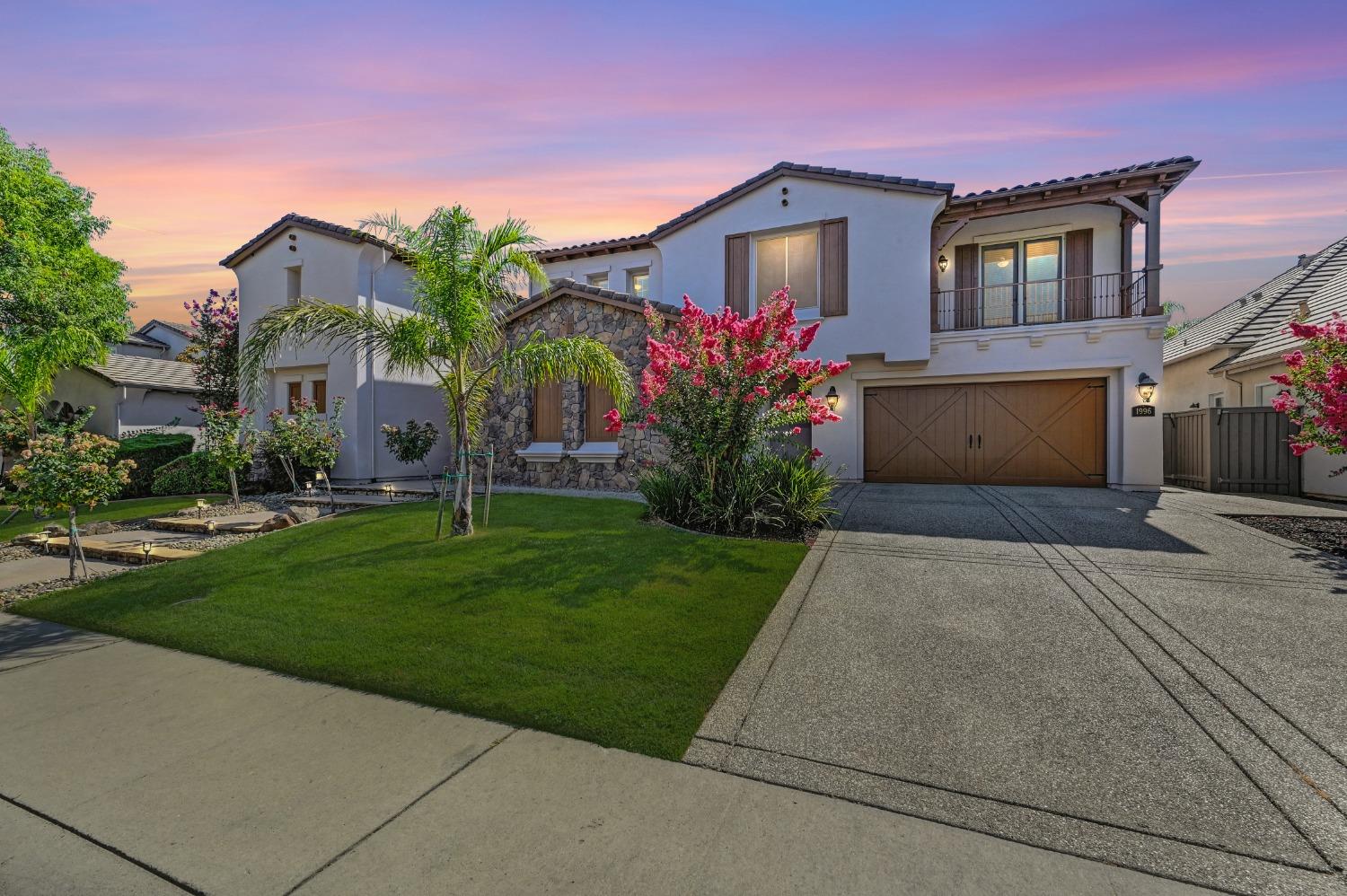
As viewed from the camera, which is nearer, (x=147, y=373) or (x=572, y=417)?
(x=572, y=417)

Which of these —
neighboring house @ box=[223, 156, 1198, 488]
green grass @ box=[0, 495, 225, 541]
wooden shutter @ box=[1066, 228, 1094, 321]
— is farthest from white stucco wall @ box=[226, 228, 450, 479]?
wooden shutter @ box=[1066, 228, 1094, 321]

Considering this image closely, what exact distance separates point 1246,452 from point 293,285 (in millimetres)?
24231

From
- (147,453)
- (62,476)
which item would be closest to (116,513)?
(147,453)

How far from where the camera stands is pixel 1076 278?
12.3 m

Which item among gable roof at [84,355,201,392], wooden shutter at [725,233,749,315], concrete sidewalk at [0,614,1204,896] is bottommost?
concrete sidewalk at [0,614,1204,896]

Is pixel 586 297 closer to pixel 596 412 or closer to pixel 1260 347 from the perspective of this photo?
pixel 596 412

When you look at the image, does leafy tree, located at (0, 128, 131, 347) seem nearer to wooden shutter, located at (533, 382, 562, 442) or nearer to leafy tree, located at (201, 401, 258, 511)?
leafy tree, located at (201, 401, 258, 511)

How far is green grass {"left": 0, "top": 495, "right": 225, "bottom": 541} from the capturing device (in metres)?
10.2

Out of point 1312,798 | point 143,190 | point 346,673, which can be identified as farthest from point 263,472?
point 1312,798

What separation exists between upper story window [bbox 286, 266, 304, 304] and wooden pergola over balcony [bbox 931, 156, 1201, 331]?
1708cm

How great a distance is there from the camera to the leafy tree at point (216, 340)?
16.6 metres

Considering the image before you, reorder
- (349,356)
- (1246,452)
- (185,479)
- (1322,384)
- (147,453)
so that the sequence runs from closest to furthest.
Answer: (1322,384) < (1246,452) < (185,479) < (349,356) < (147,453)

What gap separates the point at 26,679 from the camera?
3.98 meters

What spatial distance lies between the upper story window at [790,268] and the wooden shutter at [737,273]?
30cm
